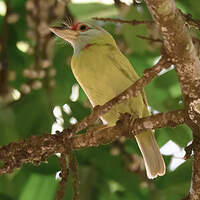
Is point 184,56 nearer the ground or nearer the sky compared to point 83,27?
nearer the sky

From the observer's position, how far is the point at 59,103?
370 cm

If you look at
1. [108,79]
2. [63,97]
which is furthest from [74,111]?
[108,79]

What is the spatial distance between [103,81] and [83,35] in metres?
0.61

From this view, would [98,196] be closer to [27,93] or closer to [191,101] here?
[27,93]

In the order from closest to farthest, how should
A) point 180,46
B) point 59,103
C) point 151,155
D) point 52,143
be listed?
point 180,46
point 52,143
point 151,155
point 59,103

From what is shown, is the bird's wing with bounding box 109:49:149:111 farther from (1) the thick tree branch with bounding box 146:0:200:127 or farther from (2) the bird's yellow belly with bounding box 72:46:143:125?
(1) the thick tree branch with bounding box 146:0:200:127

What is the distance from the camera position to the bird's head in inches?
142

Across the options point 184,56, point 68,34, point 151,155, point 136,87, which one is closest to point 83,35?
point 68,34

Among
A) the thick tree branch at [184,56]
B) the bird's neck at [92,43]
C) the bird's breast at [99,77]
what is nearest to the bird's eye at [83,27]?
the bird's neck at [92,43]

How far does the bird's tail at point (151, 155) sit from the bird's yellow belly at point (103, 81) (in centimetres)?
28

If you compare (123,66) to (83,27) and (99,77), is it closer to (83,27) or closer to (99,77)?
(99,77)

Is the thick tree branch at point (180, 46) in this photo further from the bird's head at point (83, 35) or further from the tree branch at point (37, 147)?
the bird's head at point (83, 35)

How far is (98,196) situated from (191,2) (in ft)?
4.97

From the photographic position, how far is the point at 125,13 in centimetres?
338
